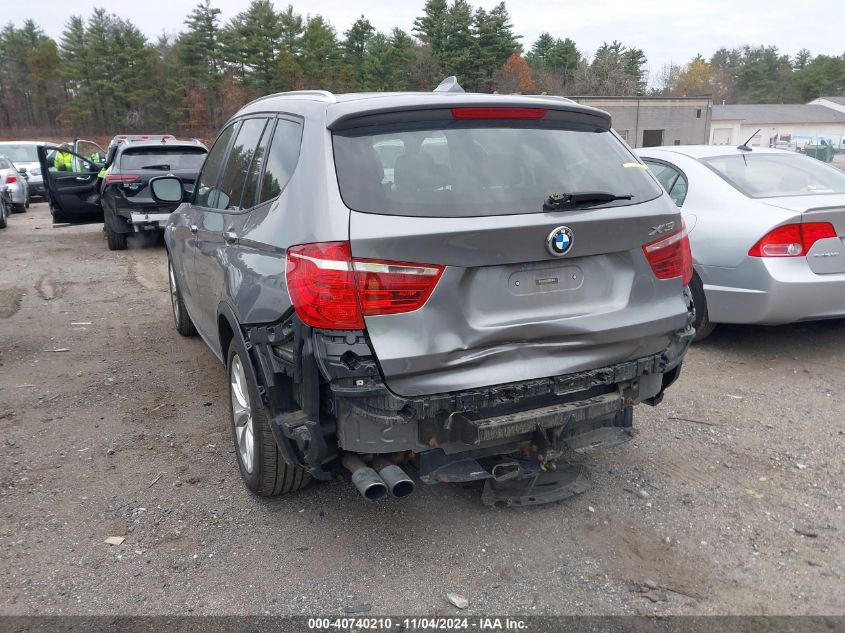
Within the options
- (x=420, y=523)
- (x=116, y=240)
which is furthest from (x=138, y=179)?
(x=420, y=523)

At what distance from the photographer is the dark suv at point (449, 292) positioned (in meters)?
2.59

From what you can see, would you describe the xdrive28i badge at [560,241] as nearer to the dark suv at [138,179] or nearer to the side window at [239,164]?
the side window at [239,164]

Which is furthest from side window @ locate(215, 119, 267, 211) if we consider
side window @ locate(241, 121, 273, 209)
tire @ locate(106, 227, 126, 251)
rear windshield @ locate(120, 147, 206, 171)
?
tire @ locate(106, 227, 126, 251)

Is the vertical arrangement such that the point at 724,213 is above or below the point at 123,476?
above

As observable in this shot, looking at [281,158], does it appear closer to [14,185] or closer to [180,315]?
[180,315]

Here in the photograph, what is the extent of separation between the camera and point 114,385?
519 cm

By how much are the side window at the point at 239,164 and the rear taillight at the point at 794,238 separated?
3665mm

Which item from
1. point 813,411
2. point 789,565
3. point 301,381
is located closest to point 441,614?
point 301,381

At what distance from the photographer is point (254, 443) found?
3309 mm

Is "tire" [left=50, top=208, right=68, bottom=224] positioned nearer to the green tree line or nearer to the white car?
the white car

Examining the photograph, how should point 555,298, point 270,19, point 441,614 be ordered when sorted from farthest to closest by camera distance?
1. point 270,19
2. point 555,298
3. point 441,614

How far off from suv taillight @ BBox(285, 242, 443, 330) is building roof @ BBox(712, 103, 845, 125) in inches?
3064

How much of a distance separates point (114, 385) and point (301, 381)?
10.2 ft

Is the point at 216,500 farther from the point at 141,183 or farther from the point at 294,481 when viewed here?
the point at 141,183
